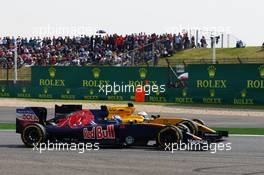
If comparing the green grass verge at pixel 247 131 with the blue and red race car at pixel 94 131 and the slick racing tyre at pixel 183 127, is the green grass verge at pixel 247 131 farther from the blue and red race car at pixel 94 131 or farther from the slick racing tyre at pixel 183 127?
the blue and red race car at pixel 94 131

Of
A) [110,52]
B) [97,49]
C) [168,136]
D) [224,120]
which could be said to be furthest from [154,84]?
[168,136]

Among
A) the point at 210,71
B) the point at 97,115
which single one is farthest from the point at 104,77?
the point at 97,115

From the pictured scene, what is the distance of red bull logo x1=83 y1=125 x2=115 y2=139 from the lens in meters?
14.0

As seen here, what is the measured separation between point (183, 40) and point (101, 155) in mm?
33313

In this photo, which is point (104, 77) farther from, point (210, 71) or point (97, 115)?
point (97, 115)

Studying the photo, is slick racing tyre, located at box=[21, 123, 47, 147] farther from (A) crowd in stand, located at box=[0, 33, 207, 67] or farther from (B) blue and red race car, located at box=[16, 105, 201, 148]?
(A) crowd in stand, located at box=[0, 33, 207, 67]

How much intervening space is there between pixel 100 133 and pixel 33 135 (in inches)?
57.8

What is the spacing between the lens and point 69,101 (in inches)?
1356

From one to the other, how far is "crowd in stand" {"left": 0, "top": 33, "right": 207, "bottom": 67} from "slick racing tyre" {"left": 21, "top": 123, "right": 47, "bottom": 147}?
27034 millimetres

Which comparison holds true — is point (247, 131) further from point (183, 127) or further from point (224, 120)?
point (183, 127)

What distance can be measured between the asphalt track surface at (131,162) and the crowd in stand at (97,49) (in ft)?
91.8

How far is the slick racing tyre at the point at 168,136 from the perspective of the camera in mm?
13570

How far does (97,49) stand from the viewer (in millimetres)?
45375

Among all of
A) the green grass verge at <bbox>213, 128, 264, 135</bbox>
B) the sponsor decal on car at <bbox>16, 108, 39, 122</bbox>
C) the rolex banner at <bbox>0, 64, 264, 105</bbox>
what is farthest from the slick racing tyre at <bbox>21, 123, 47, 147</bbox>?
the rolex banner at <bbox>0, 64, 264, 105</bbox>
